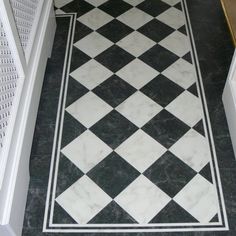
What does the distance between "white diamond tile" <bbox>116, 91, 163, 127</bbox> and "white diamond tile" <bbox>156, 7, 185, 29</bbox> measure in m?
0.93

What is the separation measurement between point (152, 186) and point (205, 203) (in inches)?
13.4

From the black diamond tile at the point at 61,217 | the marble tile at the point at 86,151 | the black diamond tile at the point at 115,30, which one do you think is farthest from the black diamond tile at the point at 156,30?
the black diamond tile at the point at 61,217

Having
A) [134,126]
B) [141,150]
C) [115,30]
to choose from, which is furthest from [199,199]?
[115,30]

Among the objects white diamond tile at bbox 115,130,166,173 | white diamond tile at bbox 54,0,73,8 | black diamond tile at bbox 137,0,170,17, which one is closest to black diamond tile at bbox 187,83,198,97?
white diamond tile at bbox 115,130,166,173

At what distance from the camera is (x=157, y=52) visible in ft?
10.6

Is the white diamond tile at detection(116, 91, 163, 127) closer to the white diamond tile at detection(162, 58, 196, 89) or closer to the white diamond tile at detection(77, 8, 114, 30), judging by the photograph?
the white diamond tile at detection(162, 58, 196, 89)

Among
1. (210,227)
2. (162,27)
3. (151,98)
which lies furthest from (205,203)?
(162,27)

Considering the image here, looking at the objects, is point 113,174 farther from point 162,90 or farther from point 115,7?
point 115,7

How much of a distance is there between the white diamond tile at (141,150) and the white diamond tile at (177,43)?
942mm

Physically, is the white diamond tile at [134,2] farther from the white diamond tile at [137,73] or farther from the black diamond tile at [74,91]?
the black diamond tile at [74,91]

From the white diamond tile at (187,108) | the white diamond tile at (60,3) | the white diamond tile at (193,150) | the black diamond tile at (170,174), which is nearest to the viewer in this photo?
the black diamond tile at (170,174)

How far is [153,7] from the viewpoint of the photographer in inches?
143

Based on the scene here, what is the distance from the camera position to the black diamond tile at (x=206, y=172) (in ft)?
7.98

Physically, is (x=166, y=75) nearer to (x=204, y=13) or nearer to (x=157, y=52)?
(x=157, y=52)
